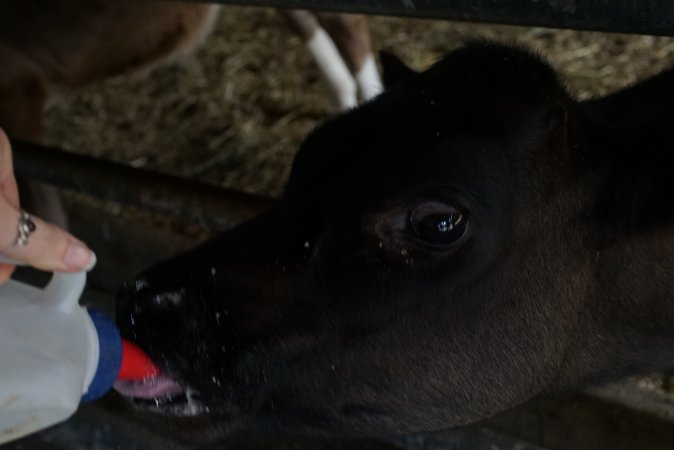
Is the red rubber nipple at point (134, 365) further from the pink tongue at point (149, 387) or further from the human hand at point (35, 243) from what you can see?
the human hand at point (35, 243)

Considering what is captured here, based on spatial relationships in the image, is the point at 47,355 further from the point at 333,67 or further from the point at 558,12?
the point at 333,67

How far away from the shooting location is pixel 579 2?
1.39 metres

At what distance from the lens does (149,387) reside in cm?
166

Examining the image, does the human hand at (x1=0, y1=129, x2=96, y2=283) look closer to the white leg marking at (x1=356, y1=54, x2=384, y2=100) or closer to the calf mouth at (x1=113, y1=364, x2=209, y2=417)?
the calf mouth at (x1=113, y1=364, x2=209, y2=417)

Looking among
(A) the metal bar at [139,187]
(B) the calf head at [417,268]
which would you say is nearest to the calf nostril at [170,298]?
(B) the calf head at [417,268]

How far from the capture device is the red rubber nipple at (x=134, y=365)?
156 centimetres

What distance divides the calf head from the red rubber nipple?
0.7 inches

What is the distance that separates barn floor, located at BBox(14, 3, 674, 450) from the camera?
14.3 ft

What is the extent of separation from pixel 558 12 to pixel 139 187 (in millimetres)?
1574

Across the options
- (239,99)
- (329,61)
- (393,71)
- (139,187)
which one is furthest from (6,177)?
(239,99)

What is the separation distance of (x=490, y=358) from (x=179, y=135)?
11.1 feet

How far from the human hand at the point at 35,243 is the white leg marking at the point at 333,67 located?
3.12 meters

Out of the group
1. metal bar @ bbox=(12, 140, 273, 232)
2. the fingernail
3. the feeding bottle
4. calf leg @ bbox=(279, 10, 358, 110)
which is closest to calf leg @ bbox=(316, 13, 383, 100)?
calf leg @ bbox=(279, 10, 358, 110)

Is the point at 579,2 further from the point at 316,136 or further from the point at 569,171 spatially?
the point at 316,136
